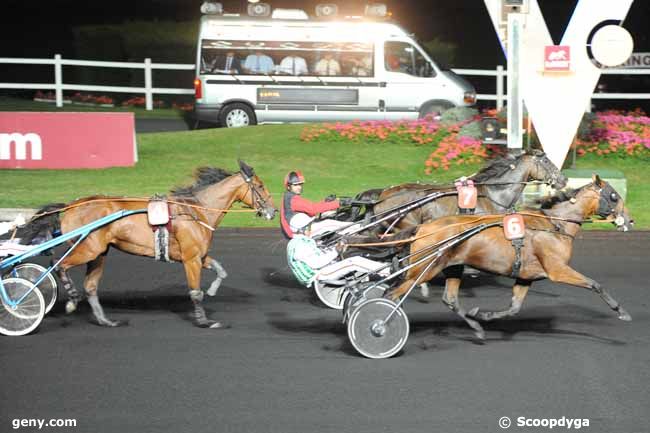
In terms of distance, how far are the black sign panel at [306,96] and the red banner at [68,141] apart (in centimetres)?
444

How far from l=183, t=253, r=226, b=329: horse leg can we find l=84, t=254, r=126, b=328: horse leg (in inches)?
29.5

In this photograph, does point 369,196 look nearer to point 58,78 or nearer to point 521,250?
point 521,250

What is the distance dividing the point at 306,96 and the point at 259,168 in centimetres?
419

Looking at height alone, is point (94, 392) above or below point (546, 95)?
below

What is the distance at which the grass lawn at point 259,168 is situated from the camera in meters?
17.5

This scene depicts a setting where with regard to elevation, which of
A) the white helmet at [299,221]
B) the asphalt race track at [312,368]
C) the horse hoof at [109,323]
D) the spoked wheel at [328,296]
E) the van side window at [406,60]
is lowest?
the asphalt race track at [312,368]

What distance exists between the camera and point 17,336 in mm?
9281

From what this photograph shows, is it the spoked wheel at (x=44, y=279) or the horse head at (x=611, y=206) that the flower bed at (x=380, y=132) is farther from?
the spoked wheel at (x=44, y=279)

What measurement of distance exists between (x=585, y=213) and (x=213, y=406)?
4.09 m

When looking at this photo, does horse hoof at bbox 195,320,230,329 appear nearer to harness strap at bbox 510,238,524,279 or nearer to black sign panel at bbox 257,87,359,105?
harness strap at bbox 510,238,524,279

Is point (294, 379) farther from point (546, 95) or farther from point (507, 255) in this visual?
point (546, 95)

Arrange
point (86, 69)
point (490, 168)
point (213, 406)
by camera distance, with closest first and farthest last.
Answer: point (213, 406) < point (490, 168) < point (86, 69)

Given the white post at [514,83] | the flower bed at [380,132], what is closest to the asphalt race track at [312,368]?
the white post at [514,83]

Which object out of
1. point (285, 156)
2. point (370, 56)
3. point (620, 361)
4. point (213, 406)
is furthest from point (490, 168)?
point (370, 56)
